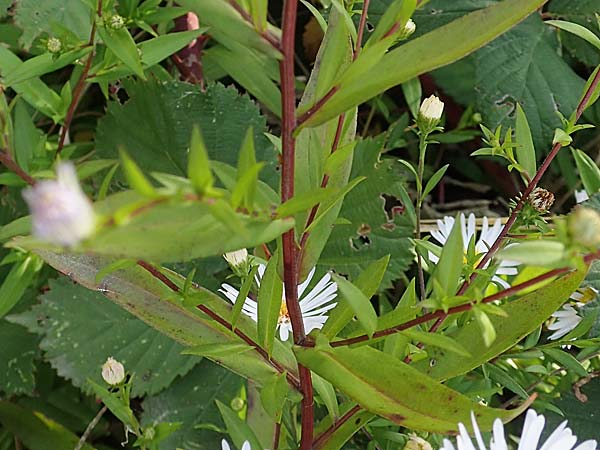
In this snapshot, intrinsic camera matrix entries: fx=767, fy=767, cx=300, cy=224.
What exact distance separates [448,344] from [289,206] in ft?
0.46

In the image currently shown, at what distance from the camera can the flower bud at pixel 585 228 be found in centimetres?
36

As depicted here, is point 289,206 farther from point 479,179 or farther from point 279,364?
point 479,179

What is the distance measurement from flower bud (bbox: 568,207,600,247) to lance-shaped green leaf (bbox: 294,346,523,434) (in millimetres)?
168

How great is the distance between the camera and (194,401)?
0.95 m

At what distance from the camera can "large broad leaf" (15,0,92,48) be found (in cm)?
90

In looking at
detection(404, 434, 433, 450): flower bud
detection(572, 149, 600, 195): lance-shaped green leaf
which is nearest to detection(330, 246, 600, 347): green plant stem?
detection(404, 434, 433, 450): flower bud

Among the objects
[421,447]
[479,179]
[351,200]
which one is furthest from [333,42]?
[479,179]

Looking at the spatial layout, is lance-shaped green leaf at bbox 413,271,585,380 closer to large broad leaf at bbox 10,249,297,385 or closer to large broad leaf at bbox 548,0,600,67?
large broad leaf at bbox 10,249,297,385

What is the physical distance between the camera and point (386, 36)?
17.5 inches

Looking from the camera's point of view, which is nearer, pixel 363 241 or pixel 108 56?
pixel 108 56

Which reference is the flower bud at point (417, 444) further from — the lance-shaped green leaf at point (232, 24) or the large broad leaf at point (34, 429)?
the large broad leaf at point (34, 429)

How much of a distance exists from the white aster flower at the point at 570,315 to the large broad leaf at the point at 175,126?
1.36 feet

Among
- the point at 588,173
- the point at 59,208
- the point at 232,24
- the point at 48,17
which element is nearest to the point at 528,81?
the point at 588,173

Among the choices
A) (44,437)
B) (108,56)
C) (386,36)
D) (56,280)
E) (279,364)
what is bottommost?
(44,437)
